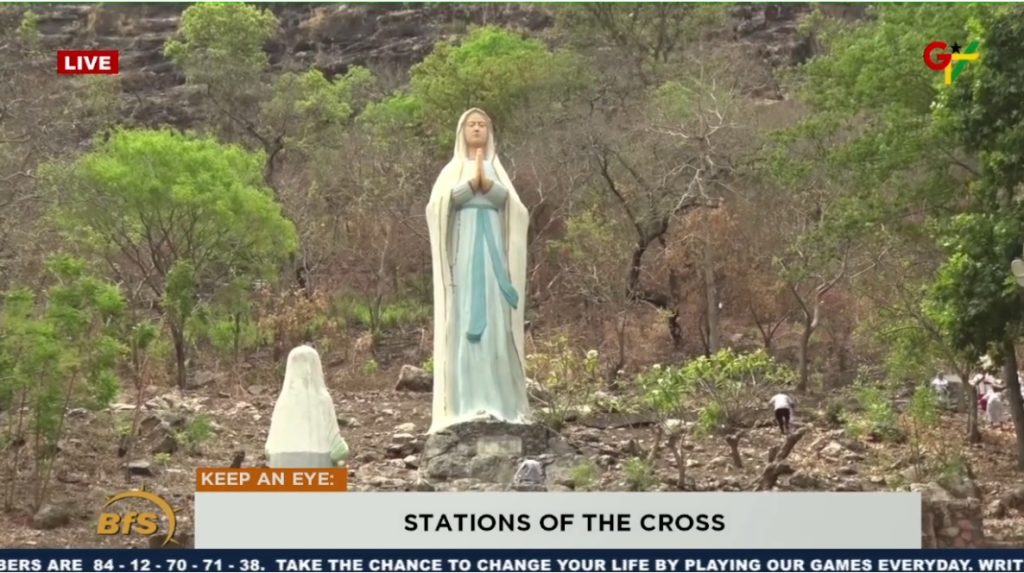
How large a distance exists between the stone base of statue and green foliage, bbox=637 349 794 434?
2.07 meters

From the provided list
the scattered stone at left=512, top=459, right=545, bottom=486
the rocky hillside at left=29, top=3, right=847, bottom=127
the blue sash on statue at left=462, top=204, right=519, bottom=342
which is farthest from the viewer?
the rocky hillside at left=29, top=3, right=847, bottom=127

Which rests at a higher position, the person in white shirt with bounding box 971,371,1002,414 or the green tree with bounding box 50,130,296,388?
the green tree with bounding box 50,130,296,388

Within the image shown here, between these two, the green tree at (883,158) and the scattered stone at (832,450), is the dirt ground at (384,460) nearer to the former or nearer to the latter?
the scattered stone at (832,450)

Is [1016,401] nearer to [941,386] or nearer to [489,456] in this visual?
A: [941,386]

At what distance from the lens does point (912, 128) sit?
1797 cm

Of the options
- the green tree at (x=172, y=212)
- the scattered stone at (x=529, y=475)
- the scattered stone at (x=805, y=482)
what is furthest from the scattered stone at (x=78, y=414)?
the scattered stone at (x=805, y=482)

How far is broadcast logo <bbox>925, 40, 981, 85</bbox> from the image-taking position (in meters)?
15.9

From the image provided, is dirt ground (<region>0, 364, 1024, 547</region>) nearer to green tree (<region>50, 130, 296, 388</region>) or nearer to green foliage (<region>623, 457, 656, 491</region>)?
green foliage (<region>623, 457, 656, 491</region>)

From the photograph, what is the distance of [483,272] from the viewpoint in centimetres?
1535

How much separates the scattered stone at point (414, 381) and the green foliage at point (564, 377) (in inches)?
43.8

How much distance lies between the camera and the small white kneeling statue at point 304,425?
1438 cm

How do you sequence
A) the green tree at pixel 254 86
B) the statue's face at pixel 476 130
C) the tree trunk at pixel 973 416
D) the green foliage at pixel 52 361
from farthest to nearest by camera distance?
the green tree at pixel 254 86
the tree trunk at pixel 973 416
the statue's face at pixel 476 130
the green foliage at pixel 52 361

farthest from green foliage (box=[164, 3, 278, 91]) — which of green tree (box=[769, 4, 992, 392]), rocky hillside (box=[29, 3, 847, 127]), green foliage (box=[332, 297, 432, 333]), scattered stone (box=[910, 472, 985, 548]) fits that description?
scattered stone (box=[910, 472, 985, 548])

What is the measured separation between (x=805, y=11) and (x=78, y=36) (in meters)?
15.6
